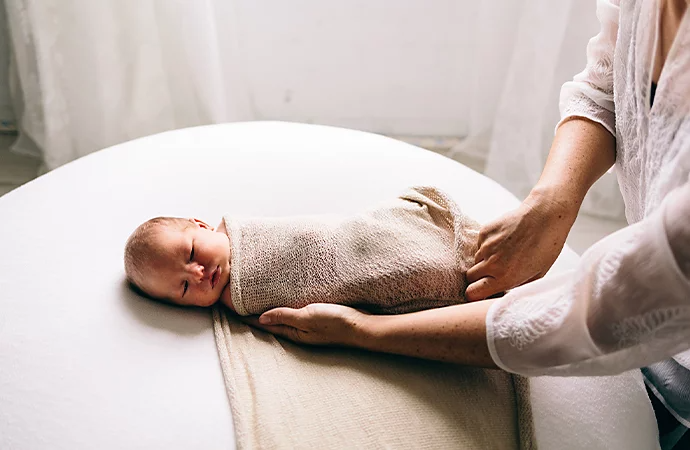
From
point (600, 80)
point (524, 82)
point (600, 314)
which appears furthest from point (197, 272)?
point (524, 82)

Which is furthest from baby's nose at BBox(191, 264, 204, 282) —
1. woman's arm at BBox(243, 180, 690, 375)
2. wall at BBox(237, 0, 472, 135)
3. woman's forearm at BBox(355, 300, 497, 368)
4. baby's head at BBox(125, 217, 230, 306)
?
wall at BBox(237, 0, 472, 135)

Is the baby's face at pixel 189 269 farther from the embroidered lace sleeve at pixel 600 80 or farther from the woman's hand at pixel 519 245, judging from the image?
the embroidered lace sleeve at pixel 600 80

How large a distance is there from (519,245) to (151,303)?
1.90 feet

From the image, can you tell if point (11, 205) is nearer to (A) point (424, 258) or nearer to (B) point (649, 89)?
(A) point (424, 258)

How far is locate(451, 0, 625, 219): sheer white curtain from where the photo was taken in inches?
72.4

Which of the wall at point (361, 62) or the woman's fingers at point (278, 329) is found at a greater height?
the wall at point (361, 62)

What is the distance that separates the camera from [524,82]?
1.92 metres

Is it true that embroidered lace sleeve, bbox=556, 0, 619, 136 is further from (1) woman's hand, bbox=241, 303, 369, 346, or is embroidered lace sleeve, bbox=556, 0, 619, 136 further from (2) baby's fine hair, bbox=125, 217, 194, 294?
(2) baby's fine hair, bbox=125, 217, 194, 294

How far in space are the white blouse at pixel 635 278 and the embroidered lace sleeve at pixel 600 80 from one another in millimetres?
82

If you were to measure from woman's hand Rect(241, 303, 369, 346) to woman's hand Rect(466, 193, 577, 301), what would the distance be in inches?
7.2

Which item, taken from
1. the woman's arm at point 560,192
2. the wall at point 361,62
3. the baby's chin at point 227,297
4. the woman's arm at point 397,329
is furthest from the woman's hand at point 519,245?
the wall at point 361,62

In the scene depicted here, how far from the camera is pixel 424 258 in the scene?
1.00 m

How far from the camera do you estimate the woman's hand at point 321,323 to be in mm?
959

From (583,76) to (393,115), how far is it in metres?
1.15
